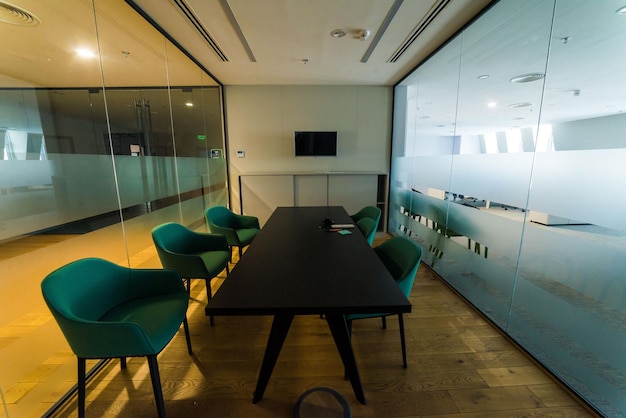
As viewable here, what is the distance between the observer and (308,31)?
8.98ft

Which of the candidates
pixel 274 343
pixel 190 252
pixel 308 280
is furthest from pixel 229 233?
pixel 308 280

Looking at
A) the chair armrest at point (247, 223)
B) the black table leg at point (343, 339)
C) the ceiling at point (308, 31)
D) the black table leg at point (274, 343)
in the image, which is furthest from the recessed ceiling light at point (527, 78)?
the chair armrest at point (247, 223)

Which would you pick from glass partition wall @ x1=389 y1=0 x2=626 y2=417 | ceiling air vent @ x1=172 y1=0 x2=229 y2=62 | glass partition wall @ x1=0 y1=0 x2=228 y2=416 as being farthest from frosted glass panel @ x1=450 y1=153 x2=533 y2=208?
glass partition wall @ x1=0 y1=0 x2=228 y2=416

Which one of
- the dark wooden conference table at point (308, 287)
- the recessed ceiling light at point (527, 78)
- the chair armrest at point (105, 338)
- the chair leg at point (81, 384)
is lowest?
the chair leg at point (81, 384)

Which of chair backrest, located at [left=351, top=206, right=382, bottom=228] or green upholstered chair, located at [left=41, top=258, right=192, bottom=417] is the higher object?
chair backrest, located at [left=351, top=206, right=382, bottom=228]

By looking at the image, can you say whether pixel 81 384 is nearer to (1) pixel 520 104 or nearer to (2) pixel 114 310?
(2) pixel 114 310

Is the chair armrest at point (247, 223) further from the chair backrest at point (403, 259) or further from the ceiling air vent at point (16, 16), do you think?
the ceiling air vent at point (16, 16)

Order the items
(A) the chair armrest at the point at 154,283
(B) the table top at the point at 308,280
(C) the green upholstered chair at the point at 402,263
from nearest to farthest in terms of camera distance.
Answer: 1. (B) the table top at the point at 308,280
2. (C) the green upholstered chair at the point at 402,263
3. (A) the chair armrest at the point at 154,283

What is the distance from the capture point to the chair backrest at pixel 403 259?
162cm

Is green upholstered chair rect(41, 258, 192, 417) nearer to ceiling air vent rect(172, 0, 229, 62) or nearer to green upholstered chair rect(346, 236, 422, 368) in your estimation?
green upholstered chair rect(346, 236, 422, 368)

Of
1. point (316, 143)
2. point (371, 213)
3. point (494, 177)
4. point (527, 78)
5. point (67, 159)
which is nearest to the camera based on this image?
point (67, 159)

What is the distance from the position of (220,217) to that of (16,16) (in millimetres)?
2381

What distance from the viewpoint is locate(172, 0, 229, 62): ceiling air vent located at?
2.29m

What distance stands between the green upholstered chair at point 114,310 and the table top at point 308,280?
0.50m
